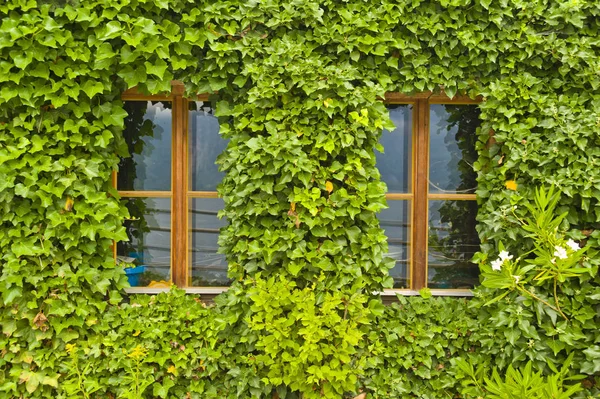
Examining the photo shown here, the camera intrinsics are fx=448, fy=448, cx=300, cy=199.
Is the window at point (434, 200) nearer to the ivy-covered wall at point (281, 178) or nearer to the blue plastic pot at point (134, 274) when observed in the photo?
the ivy-covered wall at point (281, 178)

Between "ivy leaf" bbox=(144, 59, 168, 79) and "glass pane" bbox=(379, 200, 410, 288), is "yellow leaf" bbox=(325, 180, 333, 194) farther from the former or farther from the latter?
"ivy leaf" bbox=(144, 59, 168, 79)

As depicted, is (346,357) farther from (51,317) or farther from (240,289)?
(51,317)

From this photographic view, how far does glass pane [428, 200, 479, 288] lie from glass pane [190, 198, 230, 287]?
5.63ft

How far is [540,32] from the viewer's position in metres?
3.38

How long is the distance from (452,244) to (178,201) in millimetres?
2269

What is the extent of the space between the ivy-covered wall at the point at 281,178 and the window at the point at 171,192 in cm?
23

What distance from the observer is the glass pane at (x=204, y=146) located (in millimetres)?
3633

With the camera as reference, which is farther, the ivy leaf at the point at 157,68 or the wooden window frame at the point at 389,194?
the wooden window frame at the point at 389,194

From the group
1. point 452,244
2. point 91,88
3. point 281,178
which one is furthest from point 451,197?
point 91,88

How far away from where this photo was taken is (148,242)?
3.65 meters

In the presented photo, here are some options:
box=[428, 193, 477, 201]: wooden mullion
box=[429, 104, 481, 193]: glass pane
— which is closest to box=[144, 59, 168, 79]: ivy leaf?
box=[429, 104, 481, 193]: glass pane

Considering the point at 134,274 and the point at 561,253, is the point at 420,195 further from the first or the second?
the point at 134,274

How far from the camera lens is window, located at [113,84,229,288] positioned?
361 centimetres

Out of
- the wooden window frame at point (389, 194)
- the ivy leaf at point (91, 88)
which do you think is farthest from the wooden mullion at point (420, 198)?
the ivy leaf at point (91, 88)
